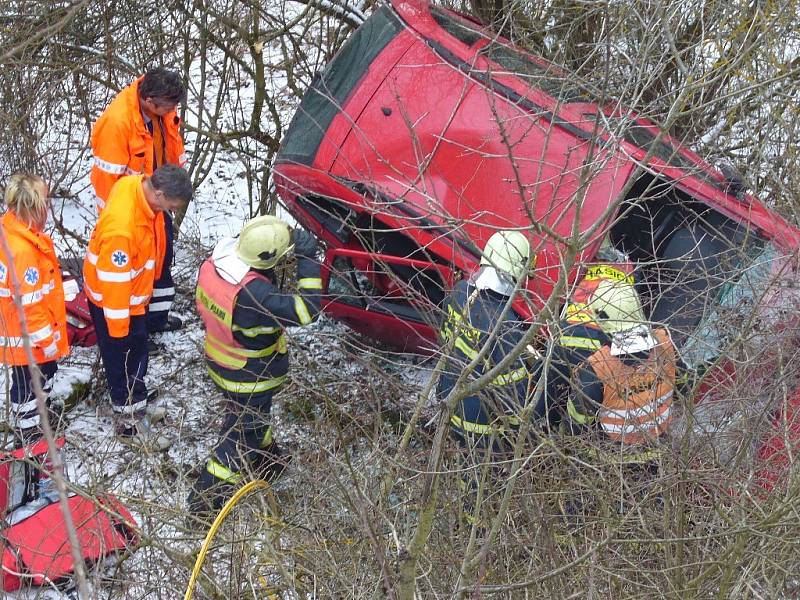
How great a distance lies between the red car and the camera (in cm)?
443

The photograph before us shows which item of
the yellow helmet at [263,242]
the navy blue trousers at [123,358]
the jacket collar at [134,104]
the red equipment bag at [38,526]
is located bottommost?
the red equipment bag at [38,526]

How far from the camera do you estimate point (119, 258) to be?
15.1ft

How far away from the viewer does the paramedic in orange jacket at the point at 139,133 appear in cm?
516

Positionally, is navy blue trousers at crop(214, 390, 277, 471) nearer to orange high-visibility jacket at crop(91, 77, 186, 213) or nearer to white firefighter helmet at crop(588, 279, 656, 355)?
orange high-visibility jacket at crop(91, 77, 186, 213)

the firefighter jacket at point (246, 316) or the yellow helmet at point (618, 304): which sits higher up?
the yellow helmet at point (618, 304)

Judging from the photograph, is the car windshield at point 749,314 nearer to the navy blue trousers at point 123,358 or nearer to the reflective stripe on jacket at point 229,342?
the reflective stripe on jacket at point 229,342

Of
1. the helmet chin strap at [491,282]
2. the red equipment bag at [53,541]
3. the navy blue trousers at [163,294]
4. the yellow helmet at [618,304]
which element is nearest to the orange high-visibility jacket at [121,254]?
the navy blue trousers at [163,294]

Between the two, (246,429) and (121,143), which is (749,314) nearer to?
(246,429)

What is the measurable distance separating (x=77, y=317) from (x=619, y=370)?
3480mm

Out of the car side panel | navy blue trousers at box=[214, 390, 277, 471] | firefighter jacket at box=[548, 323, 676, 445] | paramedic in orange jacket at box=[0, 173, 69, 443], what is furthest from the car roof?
paramedic in orange jacket at box=[0, 173, 69, 443]

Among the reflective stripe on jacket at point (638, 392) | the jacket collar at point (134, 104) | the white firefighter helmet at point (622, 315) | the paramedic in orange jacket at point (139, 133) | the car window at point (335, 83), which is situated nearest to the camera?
the reflective stripe on jacket at point (638, 392)

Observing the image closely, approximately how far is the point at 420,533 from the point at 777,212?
3.29 m

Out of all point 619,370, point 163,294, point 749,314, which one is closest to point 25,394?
point 163,294

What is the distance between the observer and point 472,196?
4.59 metres
